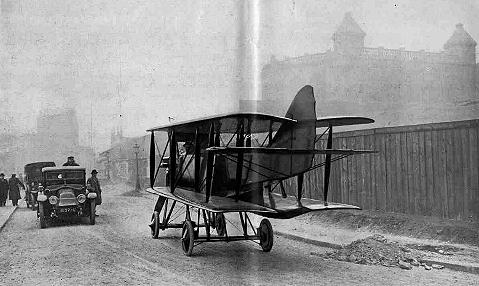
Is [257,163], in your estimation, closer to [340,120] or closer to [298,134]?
[298,134]

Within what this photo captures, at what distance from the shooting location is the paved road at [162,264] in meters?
4.70

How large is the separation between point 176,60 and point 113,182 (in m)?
4.32

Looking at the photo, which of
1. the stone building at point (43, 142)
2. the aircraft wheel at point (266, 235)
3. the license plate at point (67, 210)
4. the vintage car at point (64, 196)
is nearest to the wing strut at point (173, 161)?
the stone building at point (43, 142)

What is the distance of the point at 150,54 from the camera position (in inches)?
227

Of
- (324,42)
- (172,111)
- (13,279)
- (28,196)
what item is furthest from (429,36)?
(28,196)

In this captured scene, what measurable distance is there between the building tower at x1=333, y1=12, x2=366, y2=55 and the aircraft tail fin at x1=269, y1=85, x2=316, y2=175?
187 centimetres

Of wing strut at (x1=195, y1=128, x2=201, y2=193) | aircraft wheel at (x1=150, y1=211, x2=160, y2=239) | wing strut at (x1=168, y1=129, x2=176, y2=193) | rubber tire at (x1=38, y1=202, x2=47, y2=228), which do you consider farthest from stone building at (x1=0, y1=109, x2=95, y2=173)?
rubber tire at (x1=38, y1=202, x2=47, y2=228)

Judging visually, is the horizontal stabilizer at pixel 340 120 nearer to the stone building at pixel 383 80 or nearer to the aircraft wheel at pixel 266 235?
the stone building at pixel 383 80

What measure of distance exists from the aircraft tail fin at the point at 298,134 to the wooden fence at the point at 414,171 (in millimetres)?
1991

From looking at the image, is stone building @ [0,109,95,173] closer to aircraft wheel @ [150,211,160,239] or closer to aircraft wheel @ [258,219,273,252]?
aircraft wheel @ [150,211,160,239]

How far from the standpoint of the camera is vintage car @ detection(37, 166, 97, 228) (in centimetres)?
870

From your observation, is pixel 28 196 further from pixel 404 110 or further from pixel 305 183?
pixel 404 110

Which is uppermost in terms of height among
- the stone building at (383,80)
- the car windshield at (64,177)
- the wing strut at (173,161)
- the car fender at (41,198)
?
the stone building at (383,80)

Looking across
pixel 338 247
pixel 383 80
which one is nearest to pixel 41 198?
pixel 338 247
